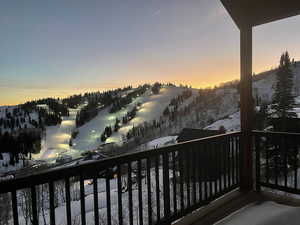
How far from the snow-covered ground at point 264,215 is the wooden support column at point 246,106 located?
641mm

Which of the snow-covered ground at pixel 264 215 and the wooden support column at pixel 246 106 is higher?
the wooden support column at pixel 246 106

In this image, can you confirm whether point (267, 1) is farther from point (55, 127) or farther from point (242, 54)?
point (55, 127)

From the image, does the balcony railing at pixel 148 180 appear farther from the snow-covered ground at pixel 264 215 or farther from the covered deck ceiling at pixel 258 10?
the covered deck ceiling at pixel 258 10

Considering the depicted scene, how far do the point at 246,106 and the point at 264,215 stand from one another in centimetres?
147

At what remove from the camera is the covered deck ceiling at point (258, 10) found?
105 inches

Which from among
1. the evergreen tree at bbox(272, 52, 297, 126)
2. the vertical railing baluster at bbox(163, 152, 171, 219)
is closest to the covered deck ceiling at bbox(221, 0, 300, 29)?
the vertical railing baluster at bbox(163, 152, 171, 219)

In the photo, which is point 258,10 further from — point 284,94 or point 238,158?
point 284,94

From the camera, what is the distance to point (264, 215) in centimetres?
215

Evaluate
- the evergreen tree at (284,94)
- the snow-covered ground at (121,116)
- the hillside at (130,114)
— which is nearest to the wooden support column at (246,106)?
the evergreen tree at (284,94)

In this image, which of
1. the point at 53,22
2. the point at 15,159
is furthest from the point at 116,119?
the point at 53,22

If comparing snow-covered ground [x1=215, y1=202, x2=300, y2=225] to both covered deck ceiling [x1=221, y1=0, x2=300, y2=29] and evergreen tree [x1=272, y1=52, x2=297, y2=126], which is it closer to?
covered deck ceiling [x1=221, y1=0, x2=300, y2=29]

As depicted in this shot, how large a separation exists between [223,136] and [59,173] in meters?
2.13

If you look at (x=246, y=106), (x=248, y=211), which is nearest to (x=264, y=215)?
(x=248, y=211)

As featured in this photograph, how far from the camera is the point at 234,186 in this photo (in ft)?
10.2
